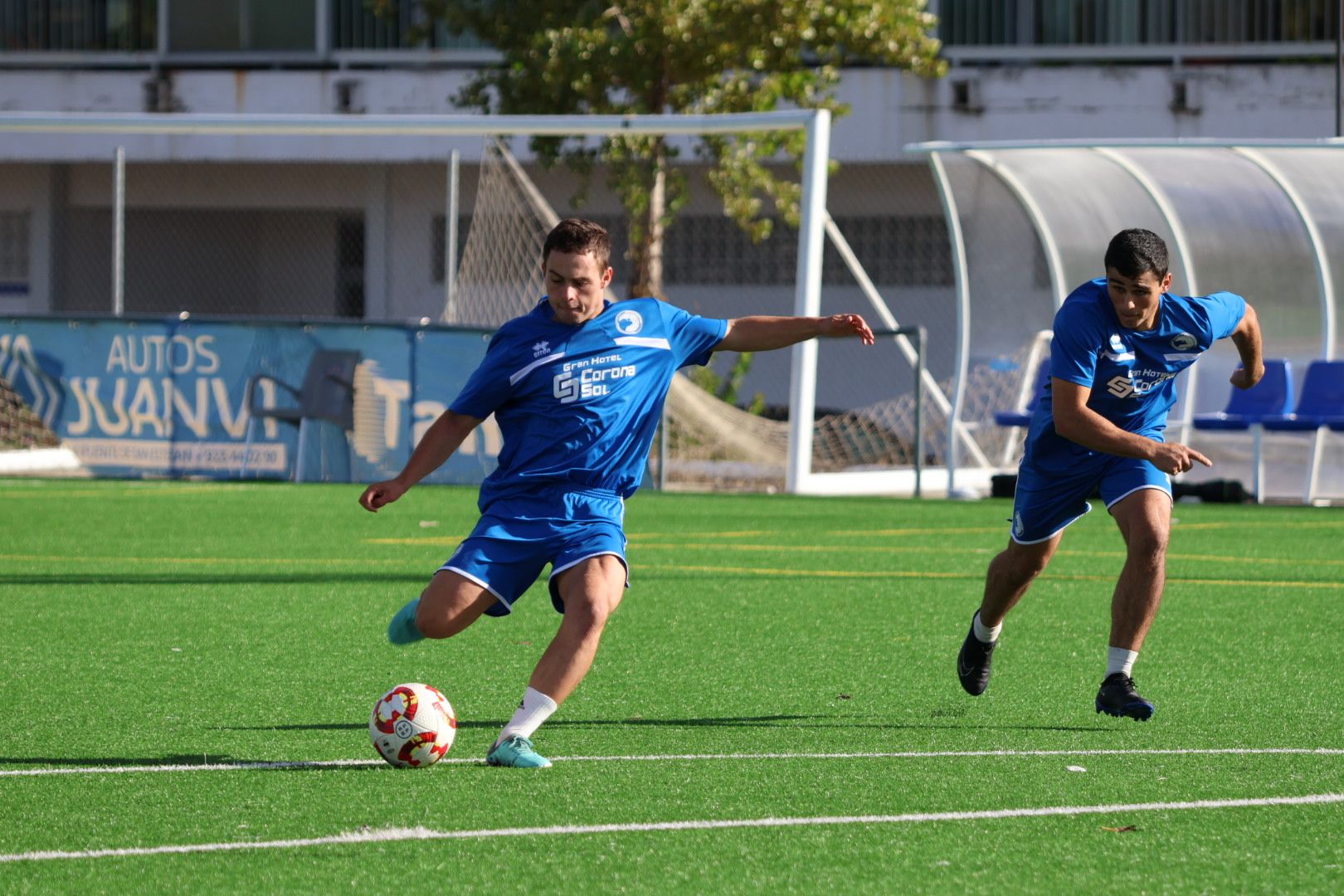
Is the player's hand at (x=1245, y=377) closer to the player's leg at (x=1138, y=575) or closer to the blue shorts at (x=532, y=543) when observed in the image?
the player's leg at (x=1138, y=575)

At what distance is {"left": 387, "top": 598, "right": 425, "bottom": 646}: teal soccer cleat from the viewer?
18.5 ft

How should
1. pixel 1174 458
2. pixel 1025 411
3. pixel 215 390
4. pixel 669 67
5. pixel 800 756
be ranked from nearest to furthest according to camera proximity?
pixel 800 756 < pixel 1174 458 < pixel 1025 411 < pixel 215 390 < pixel 669 67

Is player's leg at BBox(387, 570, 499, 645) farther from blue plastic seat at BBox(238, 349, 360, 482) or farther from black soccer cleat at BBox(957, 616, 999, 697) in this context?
blue plastic seat at BBox(238, 349, 360, 482)

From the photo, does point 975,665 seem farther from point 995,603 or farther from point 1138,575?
point 1138,575

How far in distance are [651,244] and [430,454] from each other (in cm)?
1368

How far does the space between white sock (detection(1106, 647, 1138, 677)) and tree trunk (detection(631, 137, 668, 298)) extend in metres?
12.7

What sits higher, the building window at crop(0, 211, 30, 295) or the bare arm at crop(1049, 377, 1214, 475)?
the building window at crop(0, 211, 30, 295)

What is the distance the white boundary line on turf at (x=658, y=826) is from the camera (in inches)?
170

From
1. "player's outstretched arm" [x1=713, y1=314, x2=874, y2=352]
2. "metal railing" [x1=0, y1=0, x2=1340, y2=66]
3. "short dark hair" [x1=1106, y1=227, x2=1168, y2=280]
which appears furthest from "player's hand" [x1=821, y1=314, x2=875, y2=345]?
"metal railing" [x1=0, y1=0, x2=1340, y2=66]

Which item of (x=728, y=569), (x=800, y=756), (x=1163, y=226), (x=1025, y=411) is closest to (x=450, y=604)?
(x=800, y=756)

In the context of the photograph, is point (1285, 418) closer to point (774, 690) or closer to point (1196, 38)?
point (774, 690)

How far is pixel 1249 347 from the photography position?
23.1 feet

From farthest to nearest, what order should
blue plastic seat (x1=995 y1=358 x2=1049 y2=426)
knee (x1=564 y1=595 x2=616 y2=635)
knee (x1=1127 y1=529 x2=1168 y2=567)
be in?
1. blue plastic seat (x1=995 y1=358 x2=1049 y2=426)
2. knee (x1=1127 y1=529 x2=1168 y2=567)
3. knee (x1=564 y1=595 x2=616 y2=635)

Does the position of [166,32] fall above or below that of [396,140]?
above
